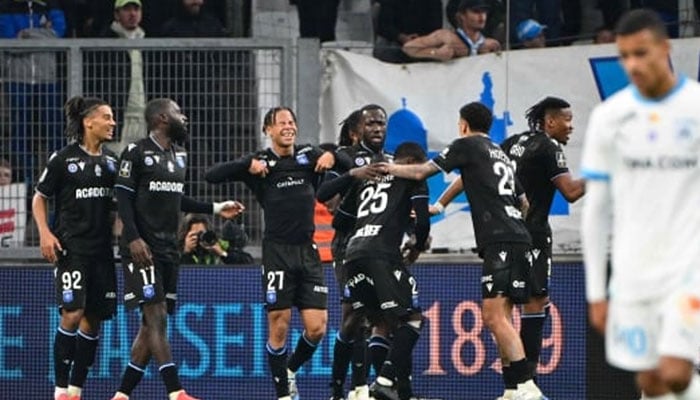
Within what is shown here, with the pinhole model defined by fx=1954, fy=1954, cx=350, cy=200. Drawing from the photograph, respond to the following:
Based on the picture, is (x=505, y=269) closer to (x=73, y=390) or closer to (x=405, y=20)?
(x=73, y=390)

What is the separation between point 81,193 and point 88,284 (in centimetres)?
73

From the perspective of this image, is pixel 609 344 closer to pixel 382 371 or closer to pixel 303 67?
pixel 382 371

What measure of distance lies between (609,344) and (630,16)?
1646 millimetres

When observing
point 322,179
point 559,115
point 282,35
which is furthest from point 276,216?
point 282,35

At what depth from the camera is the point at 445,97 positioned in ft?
60.1

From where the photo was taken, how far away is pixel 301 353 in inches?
622

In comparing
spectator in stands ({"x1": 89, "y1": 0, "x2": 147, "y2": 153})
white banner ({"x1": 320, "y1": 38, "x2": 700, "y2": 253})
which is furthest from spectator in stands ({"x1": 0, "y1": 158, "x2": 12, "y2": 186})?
white banner ({"x1": 320, "y1": 38, "x2": 700, "y2": 253})

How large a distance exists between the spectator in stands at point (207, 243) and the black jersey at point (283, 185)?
2.38 m

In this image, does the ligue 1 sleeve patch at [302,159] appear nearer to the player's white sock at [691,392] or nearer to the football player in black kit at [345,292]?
the football player in black kit at [345,292]

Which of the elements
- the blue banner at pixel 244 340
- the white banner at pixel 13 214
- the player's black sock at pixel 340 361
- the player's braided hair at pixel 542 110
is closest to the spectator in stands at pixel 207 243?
the blue banner at pixel 244 340

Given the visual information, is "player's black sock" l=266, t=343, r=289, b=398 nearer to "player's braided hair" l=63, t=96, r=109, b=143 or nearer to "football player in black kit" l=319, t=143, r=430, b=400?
"football player in black kit" l=319, t=143, r=430, b=400

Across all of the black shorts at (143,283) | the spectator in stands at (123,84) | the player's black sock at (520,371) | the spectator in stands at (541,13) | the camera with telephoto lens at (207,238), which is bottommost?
the player's black sock at (520,371)

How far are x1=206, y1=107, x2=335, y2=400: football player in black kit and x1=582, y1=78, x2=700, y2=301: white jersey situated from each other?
555 cm

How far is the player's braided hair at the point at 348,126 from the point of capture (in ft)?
53.4
